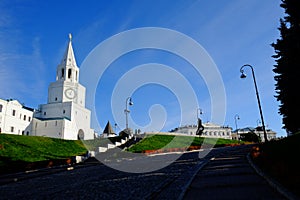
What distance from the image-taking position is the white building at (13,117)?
188ft

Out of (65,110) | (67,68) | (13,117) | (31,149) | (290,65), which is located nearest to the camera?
(290,65)

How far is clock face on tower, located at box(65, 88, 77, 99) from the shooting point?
237ft

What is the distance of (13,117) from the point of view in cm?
6031

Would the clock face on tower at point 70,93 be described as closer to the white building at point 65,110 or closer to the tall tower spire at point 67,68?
the white building at point 65,110

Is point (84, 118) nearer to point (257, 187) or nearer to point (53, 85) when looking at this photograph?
point (53, 85)

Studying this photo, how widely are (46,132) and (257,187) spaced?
6495 cm

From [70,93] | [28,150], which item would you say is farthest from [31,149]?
[70,93]

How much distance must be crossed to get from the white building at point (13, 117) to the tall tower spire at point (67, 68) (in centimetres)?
1449

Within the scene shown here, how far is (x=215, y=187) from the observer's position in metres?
7.34

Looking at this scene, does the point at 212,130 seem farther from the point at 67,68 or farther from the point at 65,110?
the point at 65,110

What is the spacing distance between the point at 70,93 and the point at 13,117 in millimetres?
17034

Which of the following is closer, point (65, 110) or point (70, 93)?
point (65, 110)

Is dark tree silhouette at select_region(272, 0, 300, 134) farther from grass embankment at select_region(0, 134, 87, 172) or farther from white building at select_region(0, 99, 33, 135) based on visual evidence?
white building at select_region(0, 99, 33, 135)

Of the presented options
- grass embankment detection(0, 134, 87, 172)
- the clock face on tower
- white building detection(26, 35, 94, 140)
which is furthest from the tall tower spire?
grass embankment detection(0, 134, 87, 172)
